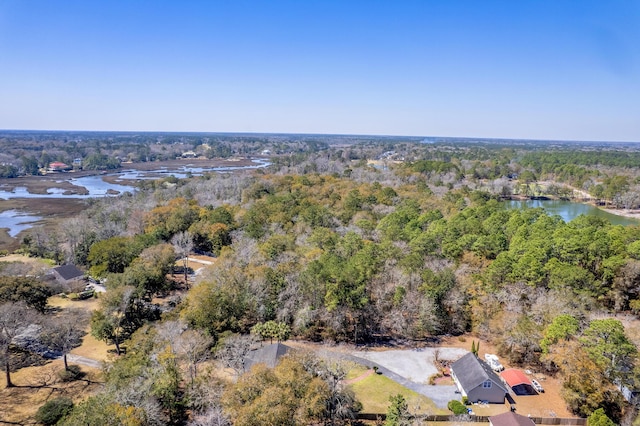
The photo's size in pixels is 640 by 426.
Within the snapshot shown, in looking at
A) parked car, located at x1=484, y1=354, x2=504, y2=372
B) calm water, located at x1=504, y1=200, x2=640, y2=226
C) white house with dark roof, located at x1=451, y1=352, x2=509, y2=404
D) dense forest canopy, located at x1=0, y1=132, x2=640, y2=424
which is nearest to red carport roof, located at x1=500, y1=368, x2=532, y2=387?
white house with dark roof, located at x1=451, y1=352, x2=509, y2=404

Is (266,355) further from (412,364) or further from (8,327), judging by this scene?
(8,327)

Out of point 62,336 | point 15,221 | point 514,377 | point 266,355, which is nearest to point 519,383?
point 514,377

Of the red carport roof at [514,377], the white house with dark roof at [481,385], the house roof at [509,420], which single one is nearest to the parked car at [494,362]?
the red carport roof at [514,377]

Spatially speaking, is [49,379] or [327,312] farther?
[327,312]

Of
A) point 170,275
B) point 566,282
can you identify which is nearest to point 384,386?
point 566,282

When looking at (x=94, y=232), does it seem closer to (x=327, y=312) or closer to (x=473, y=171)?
(x=327, y=312)

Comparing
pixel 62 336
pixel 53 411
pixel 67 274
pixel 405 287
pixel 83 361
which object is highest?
pixel 405 287

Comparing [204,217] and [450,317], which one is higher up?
[204,217]

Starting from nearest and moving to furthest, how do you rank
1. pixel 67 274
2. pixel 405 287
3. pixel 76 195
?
pixel 405 287
pixel 67 274
pixel 76 195
